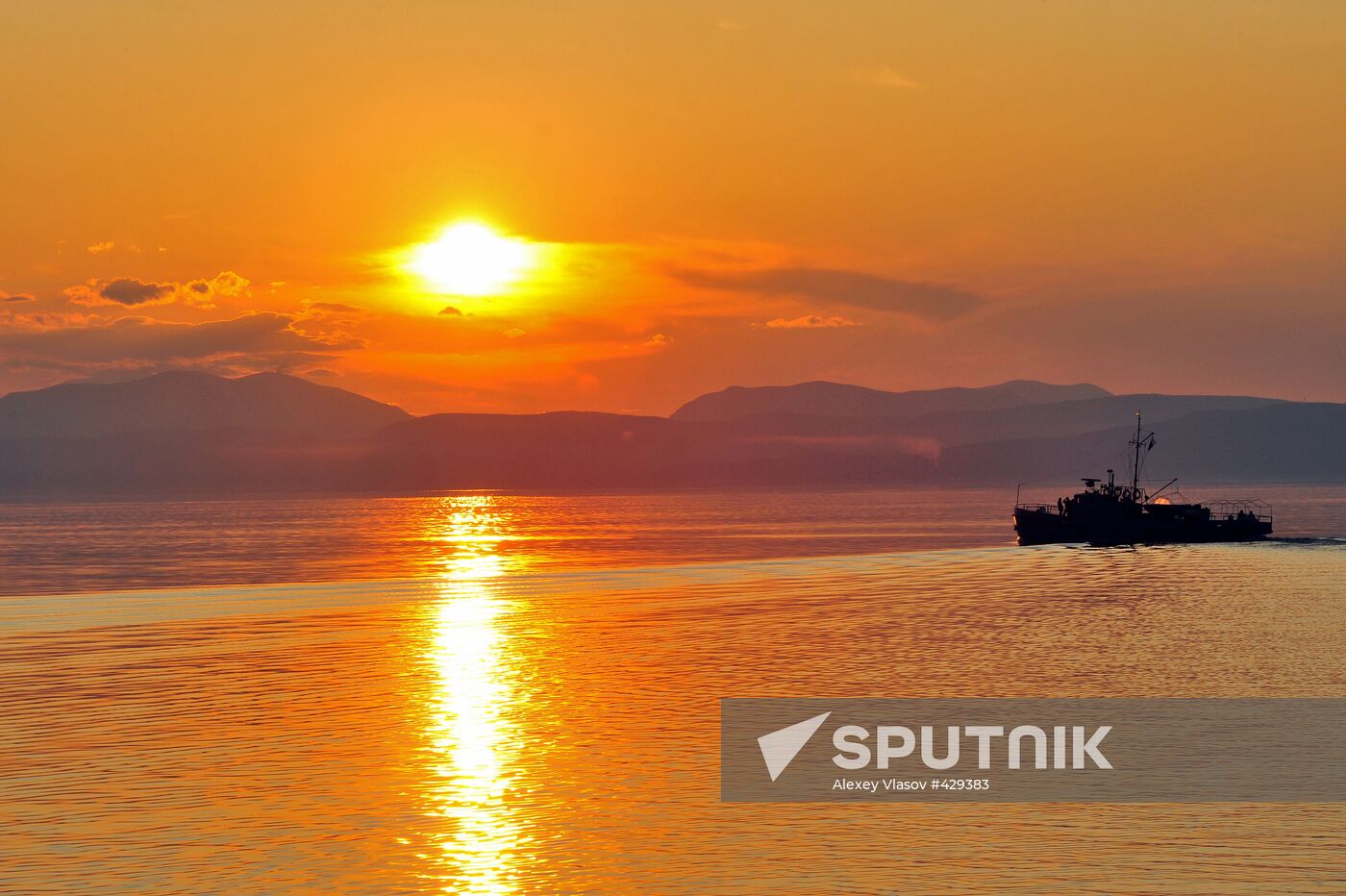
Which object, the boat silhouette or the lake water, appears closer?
the lake water

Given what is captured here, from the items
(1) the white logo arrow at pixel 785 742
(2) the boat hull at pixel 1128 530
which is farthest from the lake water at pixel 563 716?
(2) the boat hull at pixel 1128 530

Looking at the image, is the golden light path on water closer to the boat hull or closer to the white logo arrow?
the white logo arrow

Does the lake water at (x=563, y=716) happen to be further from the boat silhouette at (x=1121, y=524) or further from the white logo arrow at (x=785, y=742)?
the boat silhouette at (x=1121, y=524)

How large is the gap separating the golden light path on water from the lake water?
135 mm

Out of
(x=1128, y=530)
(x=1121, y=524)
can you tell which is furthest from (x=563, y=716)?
(x=1128, y=530)

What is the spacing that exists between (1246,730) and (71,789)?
29.8 m

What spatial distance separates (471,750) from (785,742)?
813cm

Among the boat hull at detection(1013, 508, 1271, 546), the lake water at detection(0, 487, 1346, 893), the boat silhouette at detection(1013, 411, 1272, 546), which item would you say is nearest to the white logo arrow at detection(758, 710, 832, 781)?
the lake water at detection(0, 487, 1346, 893)

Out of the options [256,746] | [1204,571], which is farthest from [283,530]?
[256,746]

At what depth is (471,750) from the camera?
33.4m

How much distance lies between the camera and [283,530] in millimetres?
181750

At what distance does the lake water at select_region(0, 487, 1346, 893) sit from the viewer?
23125 mm

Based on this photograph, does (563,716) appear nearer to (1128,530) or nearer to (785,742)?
(785,742)

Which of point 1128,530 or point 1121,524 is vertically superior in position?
point 1121,524
